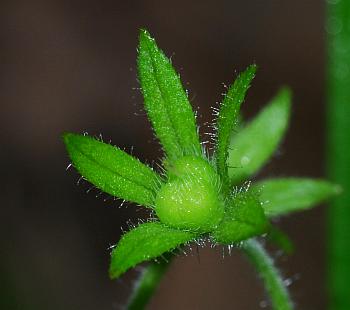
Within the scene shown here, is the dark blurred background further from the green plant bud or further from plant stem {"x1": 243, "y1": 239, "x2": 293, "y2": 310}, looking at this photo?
the green plant bud

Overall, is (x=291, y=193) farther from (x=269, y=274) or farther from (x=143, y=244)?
(x=143, y=244)

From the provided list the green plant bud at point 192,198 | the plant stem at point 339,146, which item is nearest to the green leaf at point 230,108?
the green plant bud at point 192,198

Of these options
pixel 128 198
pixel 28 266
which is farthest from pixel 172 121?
pixel 28 266

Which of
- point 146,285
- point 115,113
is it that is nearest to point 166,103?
point 146,285

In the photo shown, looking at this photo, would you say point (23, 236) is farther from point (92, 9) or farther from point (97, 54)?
point (92, 9)

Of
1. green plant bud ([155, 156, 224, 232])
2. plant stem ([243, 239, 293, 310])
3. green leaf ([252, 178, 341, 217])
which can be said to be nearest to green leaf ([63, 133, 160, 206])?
green plant bud ([155, 156, 224, 232])

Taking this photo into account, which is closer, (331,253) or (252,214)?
(252,214)

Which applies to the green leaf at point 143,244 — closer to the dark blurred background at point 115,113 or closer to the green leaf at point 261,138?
the green leaf at point 261,138
